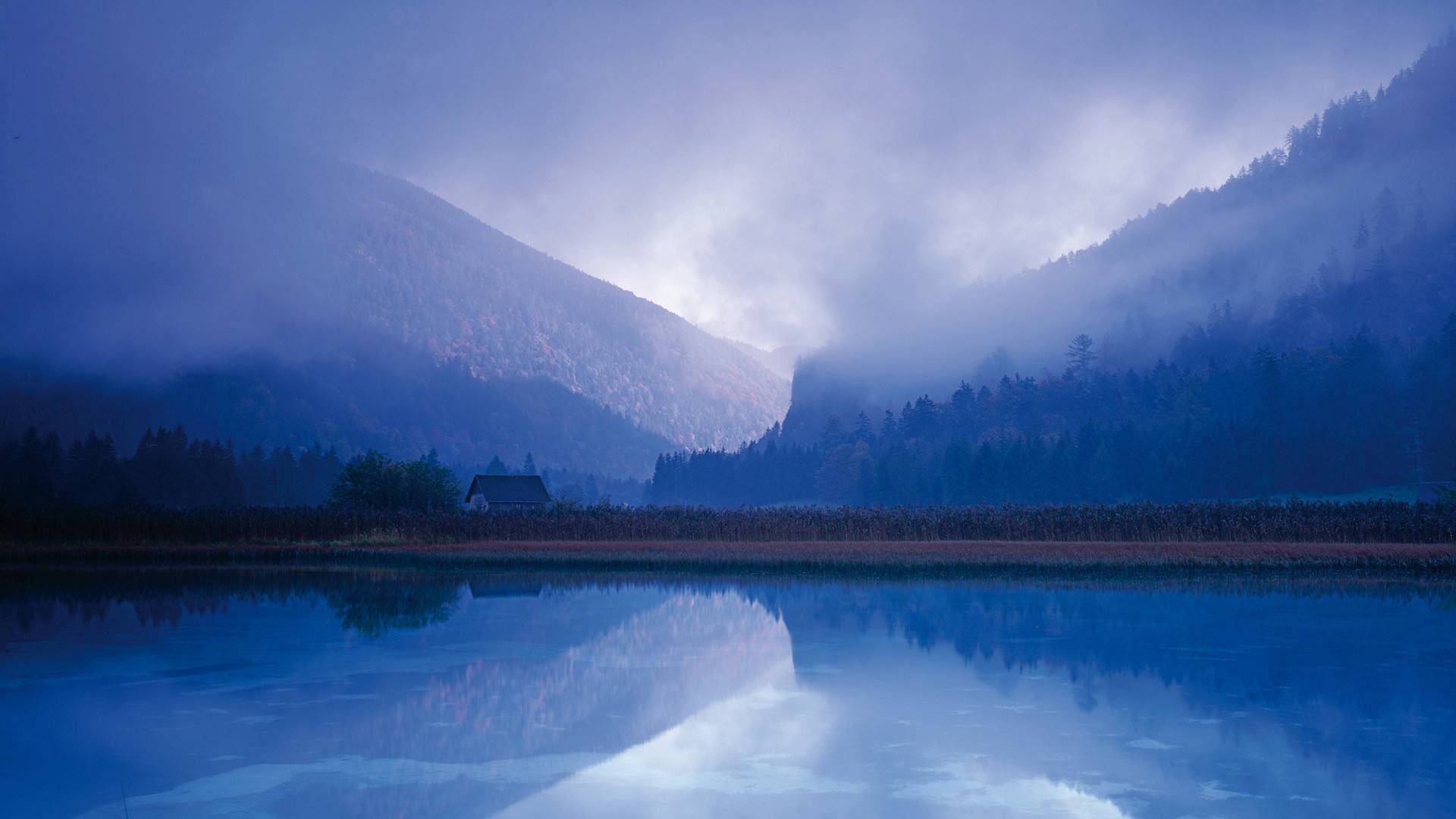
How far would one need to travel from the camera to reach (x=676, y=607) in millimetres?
32531

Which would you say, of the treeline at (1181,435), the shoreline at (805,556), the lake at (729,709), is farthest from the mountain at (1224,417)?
the lake at (729,709)

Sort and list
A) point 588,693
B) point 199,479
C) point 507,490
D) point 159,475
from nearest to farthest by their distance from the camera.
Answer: point 588,693 → point 507,490 → point 159,475 → point 199,479

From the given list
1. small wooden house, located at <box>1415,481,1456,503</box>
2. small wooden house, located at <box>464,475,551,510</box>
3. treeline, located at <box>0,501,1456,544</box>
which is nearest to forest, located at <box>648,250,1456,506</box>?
small wooden house, located at <box>1415,481,1456,503</box>

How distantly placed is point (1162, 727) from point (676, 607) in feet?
60.1

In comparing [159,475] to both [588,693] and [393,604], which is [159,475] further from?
[588,693]

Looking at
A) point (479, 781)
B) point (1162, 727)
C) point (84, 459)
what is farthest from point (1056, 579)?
point (84, 459)

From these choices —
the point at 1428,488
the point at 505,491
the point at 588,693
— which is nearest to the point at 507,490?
the point at 505,491

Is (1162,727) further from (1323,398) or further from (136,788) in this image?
(1323,398)

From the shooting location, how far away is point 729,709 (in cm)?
1809

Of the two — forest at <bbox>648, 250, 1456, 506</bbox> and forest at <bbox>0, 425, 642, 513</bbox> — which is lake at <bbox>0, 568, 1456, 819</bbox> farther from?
forest at <bbox>648, 250, 1456, 506</bbox>

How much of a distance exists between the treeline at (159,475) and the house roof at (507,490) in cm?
1459

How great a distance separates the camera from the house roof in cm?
9500

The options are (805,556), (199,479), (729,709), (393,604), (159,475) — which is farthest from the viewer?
(199,479)

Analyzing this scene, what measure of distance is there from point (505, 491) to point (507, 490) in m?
0.32
